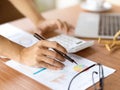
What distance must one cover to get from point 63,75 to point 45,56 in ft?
0.29

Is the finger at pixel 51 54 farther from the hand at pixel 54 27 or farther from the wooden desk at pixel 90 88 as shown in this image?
the hand at pixel 54 27

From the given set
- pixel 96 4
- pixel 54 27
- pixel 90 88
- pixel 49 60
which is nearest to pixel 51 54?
pixel 49 60

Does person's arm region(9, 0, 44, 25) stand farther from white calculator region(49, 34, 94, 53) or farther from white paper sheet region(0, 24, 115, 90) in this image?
white paper sheet region(0, 24, 115, 90)

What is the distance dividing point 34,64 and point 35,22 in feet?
1.59

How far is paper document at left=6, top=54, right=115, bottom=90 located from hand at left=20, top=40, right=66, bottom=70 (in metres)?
0.02

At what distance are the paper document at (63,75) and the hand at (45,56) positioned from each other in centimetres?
2

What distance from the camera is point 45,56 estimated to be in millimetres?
863

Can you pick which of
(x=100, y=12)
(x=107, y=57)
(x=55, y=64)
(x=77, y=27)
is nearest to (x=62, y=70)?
(x=55, y=64)

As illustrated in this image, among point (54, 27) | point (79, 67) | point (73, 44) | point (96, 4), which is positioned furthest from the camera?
point (96, 4)

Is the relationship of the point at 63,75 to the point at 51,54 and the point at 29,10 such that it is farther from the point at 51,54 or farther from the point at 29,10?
the point at 29,10

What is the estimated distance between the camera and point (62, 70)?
2.88ft

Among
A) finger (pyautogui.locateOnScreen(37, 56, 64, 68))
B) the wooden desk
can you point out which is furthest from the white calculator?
finger (pyautogui.locateOnScreen(37, 56, 64, 68))

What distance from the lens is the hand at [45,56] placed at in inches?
33.4

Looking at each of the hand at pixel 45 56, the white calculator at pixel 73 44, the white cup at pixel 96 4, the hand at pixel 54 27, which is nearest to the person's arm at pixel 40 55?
the hand at pixel 45 56
